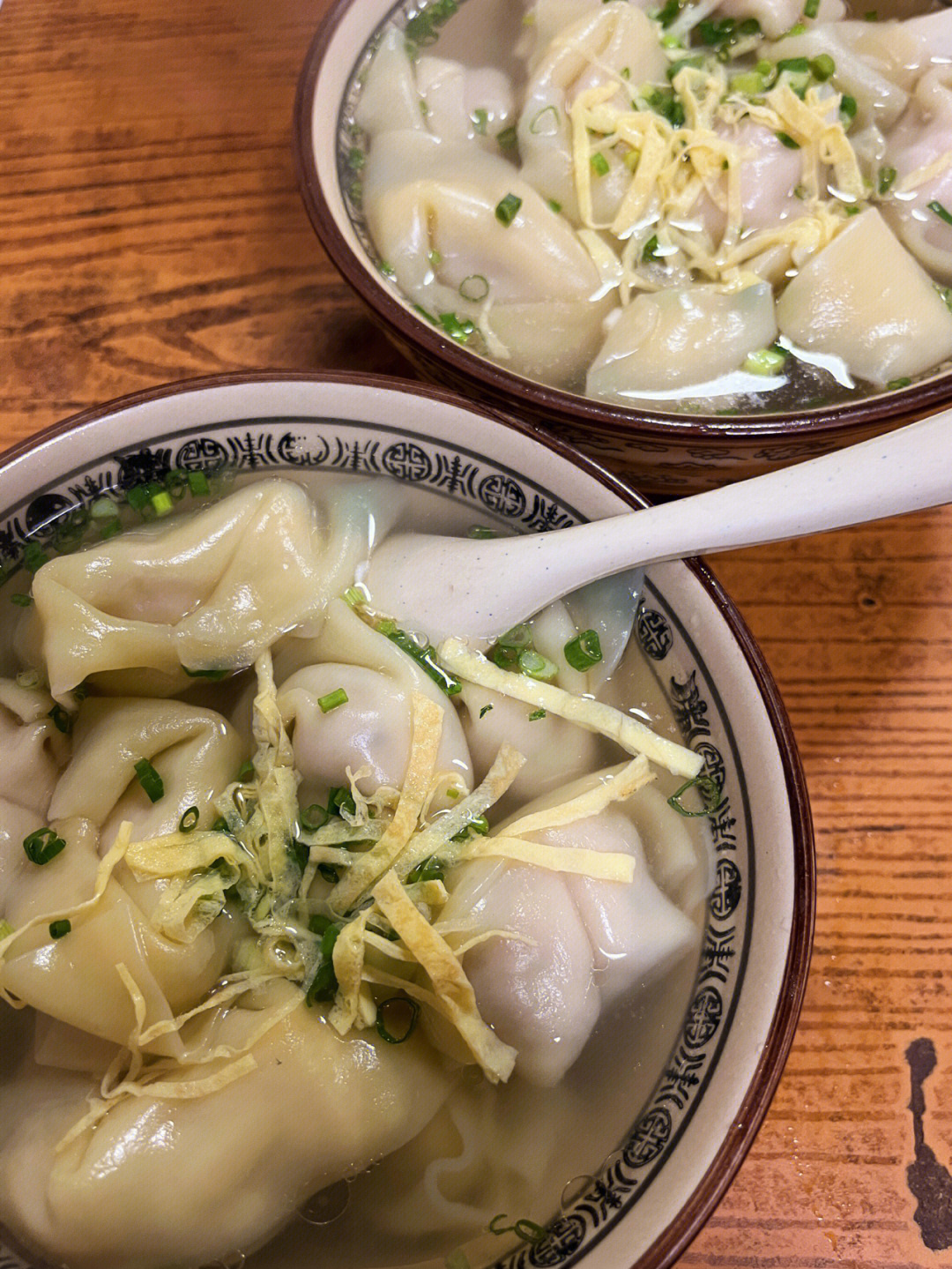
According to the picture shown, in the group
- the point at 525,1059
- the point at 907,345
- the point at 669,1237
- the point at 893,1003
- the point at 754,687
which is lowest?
the point at 893,1003

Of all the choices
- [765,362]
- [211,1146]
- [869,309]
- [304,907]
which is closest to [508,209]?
[765,362]

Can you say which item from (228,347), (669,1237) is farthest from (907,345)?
(669,1237)

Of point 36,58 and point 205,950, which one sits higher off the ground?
point 36,58

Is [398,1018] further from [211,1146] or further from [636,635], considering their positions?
[636,635]

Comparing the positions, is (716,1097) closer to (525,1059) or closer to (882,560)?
(525,1059)

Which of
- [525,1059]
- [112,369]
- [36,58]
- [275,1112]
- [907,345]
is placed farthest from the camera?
[36,58]

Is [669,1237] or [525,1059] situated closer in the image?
[669,1237]

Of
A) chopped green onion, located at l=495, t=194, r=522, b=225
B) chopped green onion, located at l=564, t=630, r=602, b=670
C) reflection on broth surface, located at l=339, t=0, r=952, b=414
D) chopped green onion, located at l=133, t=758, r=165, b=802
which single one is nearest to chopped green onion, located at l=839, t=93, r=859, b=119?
reflection on broth surface, located at l=339, t=0, r=952, b=414
